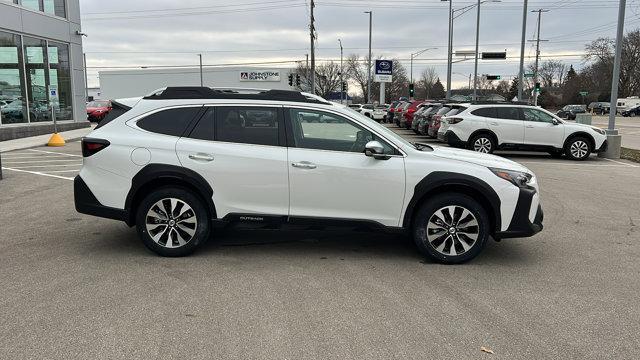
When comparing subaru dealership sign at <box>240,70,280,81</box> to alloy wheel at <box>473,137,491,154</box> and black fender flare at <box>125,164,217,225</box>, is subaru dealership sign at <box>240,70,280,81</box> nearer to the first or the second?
alloy wheel at <box>473,137,491,154</box>

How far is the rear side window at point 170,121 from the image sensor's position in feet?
18.3

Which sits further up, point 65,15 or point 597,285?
point 65,15

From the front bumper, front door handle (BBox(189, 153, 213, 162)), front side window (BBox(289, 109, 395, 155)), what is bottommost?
the front bumper

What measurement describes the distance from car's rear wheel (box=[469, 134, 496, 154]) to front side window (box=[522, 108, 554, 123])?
1.21 m

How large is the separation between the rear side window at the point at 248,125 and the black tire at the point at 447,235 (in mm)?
1708

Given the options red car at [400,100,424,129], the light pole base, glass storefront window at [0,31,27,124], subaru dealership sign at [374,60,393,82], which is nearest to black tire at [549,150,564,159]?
the light pole base

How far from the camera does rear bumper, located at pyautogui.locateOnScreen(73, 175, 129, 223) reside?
552cm

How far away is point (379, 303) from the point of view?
174 inches

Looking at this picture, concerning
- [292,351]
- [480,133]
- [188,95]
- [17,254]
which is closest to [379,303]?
[292,351]

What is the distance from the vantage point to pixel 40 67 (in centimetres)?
2300

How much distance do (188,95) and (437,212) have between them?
115 inches

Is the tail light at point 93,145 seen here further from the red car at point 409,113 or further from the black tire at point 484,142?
the red car at point 409,113

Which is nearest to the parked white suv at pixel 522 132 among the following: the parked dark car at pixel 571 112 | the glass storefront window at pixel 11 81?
the glass storefront window at pixel 11 81

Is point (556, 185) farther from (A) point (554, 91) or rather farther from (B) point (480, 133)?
(A) point (554, 91)
